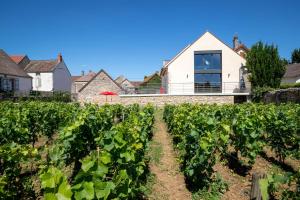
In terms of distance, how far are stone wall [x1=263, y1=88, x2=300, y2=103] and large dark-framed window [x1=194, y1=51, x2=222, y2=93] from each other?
7960mm

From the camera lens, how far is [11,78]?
115 feet

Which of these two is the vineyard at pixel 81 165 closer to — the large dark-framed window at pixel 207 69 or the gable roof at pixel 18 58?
the large dark-framed window at pixel 207 69

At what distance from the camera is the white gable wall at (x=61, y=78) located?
45094 millimetres

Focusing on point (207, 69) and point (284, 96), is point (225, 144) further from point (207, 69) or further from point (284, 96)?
point (207, 69)

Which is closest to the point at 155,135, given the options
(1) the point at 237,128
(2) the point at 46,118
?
(2) the point at 46,118

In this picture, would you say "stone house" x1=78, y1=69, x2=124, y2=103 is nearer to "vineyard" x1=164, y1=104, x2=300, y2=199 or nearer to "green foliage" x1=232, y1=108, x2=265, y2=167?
"vineyard" x1=164, y1=104, x2=300, y2=199

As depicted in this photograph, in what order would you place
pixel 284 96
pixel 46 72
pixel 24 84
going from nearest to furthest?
pixel 284 96 → pixel 24 84 → pixel 46 72

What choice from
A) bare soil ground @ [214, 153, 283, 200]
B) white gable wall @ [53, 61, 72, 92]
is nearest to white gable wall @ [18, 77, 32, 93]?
white gable wall @ [53, 61, 72, 92]

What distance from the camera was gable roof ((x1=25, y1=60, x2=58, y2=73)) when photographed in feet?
145

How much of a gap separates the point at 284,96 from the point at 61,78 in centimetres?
3675

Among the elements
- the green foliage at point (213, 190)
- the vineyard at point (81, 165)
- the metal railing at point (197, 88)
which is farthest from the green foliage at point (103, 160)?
the metal railing at point (197, 88)

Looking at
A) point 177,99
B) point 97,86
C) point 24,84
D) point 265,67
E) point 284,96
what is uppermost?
point 265,67

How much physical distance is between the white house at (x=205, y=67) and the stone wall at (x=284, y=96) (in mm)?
7242

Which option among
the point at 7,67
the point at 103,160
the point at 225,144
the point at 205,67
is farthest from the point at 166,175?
the point at 7,67
